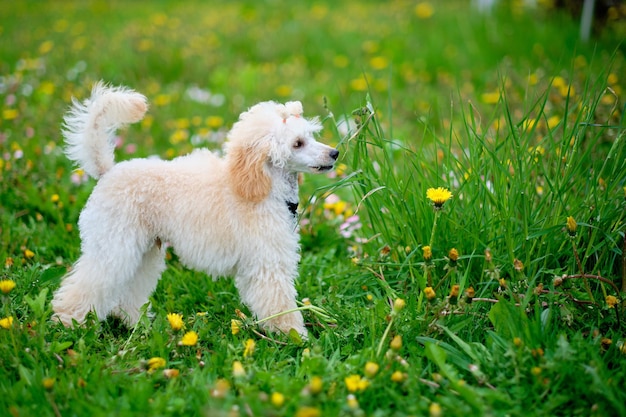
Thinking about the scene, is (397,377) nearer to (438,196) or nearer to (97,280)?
(438,196)

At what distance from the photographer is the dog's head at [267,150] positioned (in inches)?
95.7

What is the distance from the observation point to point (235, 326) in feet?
8.27

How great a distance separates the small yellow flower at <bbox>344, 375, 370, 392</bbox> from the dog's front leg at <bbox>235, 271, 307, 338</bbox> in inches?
20.0

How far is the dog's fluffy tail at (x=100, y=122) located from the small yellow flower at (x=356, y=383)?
1.37m

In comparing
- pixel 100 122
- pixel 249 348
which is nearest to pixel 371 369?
pixel 249 348

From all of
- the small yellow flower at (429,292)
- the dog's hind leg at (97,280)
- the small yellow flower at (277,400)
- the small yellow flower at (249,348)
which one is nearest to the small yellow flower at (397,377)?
the small yellow flower at (429,292)

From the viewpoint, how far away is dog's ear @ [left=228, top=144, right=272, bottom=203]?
7.95 feet

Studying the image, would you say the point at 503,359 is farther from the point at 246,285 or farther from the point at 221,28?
the point at 221,28

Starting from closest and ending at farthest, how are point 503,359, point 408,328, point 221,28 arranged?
point 503,359 → point 408,328 → point 221,28

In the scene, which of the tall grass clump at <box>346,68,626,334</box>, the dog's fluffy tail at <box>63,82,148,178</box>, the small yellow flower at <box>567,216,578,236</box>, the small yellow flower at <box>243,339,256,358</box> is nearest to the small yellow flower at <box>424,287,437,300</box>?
the tall grass clump at <box>346,68,626,334</box>

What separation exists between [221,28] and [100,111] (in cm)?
527

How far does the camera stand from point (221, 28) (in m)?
7.49

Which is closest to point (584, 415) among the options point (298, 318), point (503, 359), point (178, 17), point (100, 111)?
point (503, 359)

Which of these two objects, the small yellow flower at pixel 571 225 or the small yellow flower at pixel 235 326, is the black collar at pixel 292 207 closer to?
the small yellow flower at pixel 235 326
